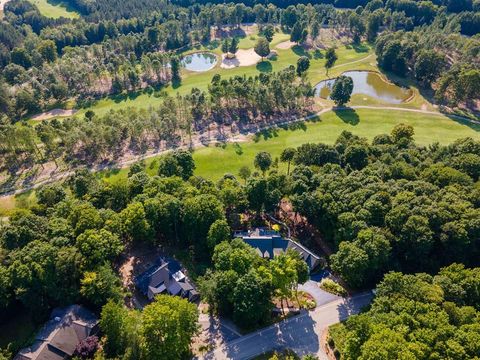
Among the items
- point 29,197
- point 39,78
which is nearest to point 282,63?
point 39,78

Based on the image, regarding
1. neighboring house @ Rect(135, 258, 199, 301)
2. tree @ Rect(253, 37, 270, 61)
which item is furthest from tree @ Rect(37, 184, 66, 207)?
tree @ Rect(253, 37, 270, 61)

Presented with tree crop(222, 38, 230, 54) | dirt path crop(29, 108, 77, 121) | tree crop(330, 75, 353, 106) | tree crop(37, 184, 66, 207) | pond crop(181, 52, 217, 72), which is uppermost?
tree crop(37, 184, 66, 207)

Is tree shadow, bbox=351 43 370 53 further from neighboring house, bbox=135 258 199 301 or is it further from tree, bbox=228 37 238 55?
neighboring house, bbox=135 258 199 301

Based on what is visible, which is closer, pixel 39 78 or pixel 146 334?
pixel 146 334

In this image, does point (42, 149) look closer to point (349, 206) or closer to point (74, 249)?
point (74, 249)

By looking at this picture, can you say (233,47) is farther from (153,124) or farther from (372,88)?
(153,124)

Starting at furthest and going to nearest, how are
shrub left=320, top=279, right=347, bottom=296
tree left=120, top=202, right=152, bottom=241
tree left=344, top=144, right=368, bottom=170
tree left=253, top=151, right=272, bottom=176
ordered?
1. tree left=253, top=151, right=272, bottom=176
2. tree left=344, top=144, right=368, bottom=170
3. tree left=120, top=202, right=152, bottom=241
4. shrub left=320, top=279, right=347, bottom=296
